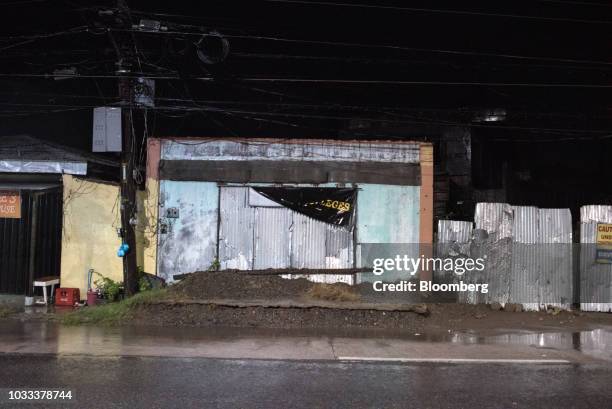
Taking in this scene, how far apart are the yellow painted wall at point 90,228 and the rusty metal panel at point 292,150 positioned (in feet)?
5.78

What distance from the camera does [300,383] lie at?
6.30 metres

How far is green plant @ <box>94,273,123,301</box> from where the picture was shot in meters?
11.9

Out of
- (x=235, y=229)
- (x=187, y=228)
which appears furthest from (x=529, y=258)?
(x=187, y=228)

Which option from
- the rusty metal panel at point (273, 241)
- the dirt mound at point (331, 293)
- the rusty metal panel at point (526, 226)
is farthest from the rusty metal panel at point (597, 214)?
the rusty metal panel at point (273, 241)

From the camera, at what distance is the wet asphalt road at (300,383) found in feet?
18.2

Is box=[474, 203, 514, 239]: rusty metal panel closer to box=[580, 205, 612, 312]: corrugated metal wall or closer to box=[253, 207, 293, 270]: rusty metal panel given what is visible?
box=[580, 205, 612, 312]: corrugated metal wall

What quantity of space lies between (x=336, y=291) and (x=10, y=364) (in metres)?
6.37

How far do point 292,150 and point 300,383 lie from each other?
23.9 feet

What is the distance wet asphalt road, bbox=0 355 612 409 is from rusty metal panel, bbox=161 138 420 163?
6.25 metres

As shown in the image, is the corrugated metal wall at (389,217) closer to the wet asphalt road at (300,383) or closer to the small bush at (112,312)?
the small bush at (112,312)

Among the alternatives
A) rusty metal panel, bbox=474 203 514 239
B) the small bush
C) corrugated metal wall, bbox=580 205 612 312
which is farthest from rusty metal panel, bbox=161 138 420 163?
corrugated metal wall, bbox=580 205 612 312

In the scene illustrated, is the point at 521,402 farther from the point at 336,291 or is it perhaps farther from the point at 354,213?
the point at 354,213

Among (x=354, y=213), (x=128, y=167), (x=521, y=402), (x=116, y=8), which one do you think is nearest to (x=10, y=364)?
(x=128, y=167)

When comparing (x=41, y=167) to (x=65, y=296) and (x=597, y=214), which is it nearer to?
(x=65, y=296)
